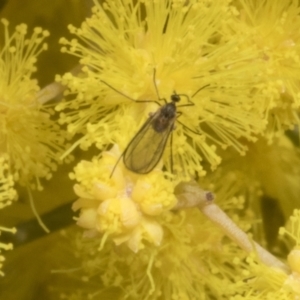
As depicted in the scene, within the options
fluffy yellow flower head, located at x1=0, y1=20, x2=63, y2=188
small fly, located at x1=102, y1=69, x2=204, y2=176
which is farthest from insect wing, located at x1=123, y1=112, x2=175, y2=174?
fluffy yellow flower head, located at x1=0, y1=20, x2=63, y2=188

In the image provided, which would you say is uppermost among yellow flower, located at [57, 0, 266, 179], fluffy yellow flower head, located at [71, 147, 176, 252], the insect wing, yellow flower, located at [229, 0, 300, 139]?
yellow flower, located at [229, 0, 300, 139]

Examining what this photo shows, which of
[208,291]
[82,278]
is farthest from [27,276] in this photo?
[208,291]

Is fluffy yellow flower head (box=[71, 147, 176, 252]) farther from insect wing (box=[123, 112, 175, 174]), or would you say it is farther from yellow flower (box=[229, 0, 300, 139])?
yellow flower (box=[229, 0, 300, 139])

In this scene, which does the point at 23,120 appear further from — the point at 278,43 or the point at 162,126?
the point at 278,43

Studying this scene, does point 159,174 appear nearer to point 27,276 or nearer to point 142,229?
point 142,229

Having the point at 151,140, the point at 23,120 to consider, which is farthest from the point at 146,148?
the point at 23,120

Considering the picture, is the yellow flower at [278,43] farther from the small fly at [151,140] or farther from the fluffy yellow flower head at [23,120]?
the fluffy yellow flower head at [23,120]
